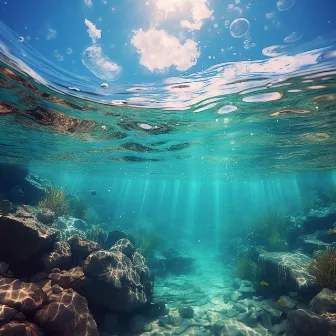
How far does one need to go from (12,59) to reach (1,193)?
1383 cm

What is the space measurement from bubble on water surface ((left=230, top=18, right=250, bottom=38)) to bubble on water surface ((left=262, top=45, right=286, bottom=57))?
1.37 metres

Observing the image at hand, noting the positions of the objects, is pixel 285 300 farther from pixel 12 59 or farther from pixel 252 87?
pixel 12 59

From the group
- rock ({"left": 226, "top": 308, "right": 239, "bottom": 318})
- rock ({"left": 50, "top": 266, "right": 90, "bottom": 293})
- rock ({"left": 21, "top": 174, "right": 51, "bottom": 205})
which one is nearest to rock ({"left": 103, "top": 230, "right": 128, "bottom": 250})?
rock ({"left": 21, "top": 174, "right": 51, "bottom": 205})

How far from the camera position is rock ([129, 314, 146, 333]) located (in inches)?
387

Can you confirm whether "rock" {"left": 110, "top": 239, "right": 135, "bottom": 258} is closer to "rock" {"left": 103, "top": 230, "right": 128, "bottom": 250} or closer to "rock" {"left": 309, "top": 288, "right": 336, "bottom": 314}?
"rock" {"left": 103, "top": 230, "right": 128, "bottom": 250}

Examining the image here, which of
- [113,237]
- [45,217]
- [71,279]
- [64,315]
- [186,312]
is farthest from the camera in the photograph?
[113,237]

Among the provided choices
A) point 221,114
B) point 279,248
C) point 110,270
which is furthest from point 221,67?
point 279,248

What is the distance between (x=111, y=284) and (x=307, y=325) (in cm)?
749

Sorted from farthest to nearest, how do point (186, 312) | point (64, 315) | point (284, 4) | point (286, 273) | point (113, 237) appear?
point (113, 237), point (286, 273), point (186, 312), point (64, 315), point (284, 4)

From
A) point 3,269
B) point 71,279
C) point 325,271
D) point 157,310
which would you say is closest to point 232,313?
point 157,310

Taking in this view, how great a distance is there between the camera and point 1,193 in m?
17.8

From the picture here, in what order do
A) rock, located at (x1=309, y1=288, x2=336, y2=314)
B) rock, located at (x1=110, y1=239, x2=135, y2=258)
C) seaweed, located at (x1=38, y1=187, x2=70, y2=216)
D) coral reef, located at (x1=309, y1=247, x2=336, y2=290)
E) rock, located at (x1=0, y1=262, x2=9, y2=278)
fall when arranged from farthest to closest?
seaweed, located at (x1=38, y1=187, x2=70, y2=216)
rock, located at (x1=110, y1=239, x2=135, y2=258)
coral reef, located at (x1=309, y1=247, x2=336, y2=290)
rock, located at (x1=309, y1=288, x2=336, y2=314)
rock, located at (x1=0, y1=262, x2=9, y2=278)

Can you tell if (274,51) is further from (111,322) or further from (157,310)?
(157,310)

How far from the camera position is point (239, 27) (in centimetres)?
585
